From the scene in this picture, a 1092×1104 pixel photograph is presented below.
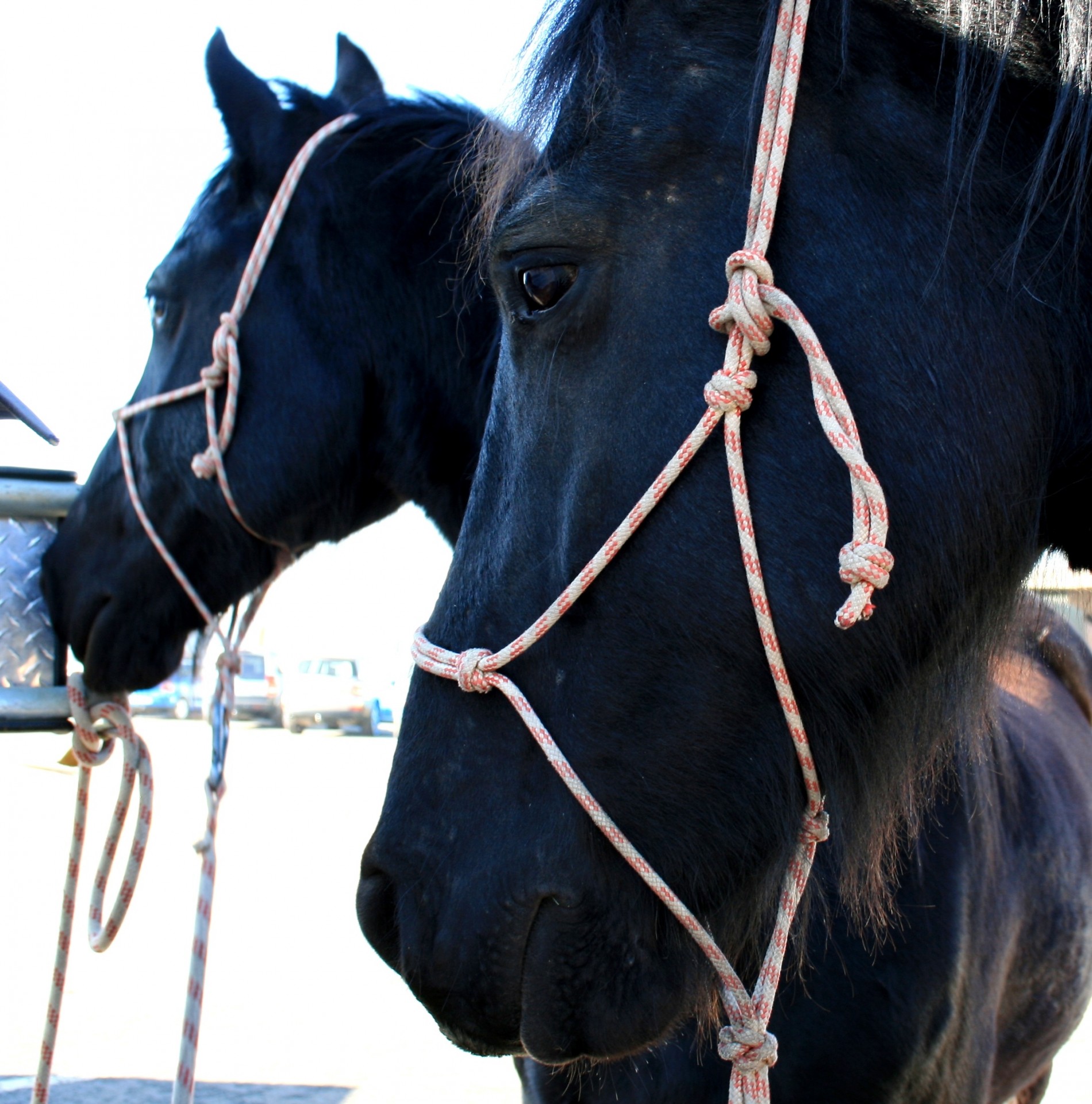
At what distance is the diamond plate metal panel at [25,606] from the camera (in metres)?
2.44

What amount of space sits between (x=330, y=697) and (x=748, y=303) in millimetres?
24986

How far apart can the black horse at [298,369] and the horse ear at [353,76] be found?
0.12 m

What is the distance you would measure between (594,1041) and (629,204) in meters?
0.90

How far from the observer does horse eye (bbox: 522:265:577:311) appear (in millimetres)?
1179

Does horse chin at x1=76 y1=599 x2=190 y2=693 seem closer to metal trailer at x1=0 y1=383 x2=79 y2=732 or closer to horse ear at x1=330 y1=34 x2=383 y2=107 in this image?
metal trailer at x1=0 y1=383 x2=79 y2=732

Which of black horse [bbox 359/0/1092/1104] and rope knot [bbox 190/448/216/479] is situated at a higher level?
black horse [bbox 359/0/1092/1104]

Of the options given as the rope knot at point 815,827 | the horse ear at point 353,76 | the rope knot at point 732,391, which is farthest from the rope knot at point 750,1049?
the horse ear at point 353,76

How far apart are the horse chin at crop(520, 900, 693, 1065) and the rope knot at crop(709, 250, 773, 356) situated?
2.03ft

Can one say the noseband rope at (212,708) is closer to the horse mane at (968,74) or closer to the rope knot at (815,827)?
the horse mane at (968,74)

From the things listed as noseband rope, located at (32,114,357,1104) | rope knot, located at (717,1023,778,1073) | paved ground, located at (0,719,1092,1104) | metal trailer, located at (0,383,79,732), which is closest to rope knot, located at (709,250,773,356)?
rope knot, located at (717,1023,778,1073)

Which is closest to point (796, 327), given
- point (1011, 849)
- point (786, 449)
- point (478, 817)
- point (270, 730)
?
point (786, 449)

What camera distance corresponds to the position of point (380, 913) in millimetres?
1242

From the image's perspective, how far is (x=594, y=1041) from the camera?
1115 millimetres

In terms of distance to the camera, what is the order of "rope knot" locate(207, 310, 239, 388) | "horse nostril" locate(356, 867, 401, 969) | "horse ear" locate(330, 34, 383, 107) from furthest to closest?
"horse ear" locate(330, 34, 383, 107) → "rope knot" locate(207, 310, 239, 388) → "horse nostril" locate(356, 867, 401, 969)
